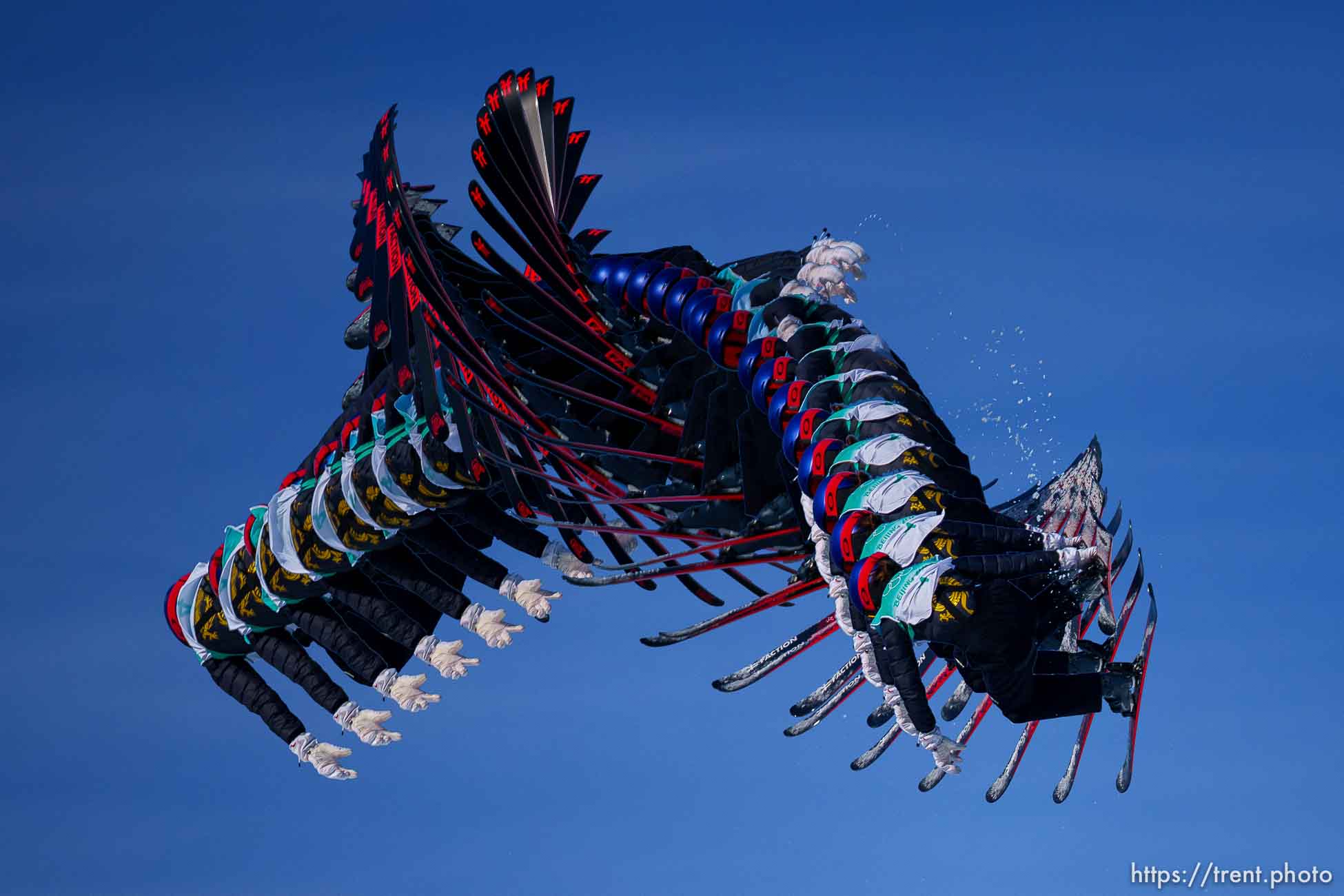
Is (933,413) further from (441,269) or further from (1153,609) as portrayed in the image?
(441,269)

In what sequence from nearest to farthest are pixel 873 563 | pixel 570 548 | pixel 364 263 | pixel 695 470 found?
pixel 873 563 → pixel 695 470 → pixel 570 548 → pixel 364 263

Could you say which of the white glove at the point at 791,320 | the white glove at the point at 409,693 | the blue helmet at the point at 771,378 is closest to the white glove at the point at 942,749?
the blue helmet at the point at 771,378

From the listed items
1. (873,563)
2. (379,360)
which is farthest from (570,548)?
(873,563)

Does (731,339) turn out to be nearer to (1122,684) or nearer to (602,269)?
(602,269)

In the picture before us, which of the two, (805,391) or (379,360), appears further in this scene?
(379,360)

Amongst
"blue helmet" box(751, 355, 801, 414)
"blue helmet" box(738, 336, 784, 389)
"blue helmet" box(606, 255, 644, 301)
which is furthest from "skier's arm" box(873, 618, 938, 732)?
"blue helmet" box(606, 255, 644, 301)

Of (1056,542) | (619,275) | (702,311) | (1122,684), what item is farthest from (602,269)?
(1122,684)

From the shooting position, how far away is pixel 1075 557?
19984 mm

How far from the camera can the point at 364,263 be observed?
2667 cm

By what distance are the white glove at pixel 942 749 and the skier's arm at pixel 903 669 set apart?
9cm

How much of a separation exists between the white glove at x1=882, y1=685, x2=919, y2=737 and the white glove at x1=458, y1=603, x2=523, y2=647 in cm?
560

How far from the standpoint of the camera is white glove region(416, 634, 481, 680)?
1021 inches

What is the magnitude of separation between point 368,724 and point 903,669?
832 centimetres

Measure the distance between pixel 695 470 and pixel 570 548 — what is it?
2.22 m
